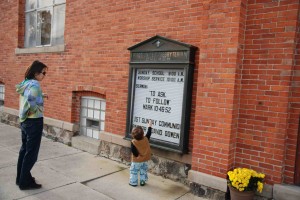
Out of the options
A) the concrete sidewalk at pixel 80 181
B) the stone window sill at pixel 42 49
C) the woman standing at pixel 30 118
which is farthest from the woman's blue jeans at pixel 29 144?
the stone window sill at pixel 42 49

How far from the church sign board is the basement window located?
1.32m

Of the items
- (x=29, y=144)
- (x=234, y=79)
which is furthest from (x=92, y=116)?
(x=234, y=79)

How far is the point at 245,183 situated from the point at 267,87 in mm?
1341

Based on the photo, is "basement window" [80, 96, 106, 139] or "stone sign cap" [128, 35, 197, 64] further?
"basement window" [80, 96, 106, 139]

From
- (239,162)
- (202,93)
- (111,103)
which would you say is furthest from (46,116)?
(239,162)

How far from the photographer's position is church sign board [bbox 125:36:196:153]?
4566 millimetres

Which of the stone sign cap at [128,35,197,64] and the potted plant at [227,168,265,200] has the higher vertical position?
the stone sign cap at [128,35,197,64]

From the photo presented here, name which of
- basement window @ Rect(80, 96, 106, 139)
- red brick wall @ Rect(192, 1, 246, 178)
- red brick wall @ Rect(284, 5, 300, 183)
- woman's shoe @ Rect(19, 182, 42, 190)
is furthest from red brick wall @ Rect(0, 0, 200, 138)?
woman's shoe @ Rect(19, 182, 42, 190)

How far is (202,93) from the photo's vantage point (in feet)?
14.1

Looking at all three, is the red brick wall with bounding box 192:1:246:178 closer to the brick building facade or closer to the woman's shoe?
the brick building facade

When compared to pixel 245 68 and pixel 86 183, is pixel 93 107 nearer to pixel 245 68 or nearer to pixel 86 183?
pixel 86 183

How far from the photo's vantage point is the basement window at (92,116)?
21.4 feet

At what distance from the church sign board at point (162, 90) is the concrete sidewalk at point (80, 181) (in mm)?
688

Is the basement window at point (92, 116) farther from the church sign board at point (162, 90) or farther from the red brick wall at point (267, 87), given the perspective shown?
the red brick wall at point (267, 87)
